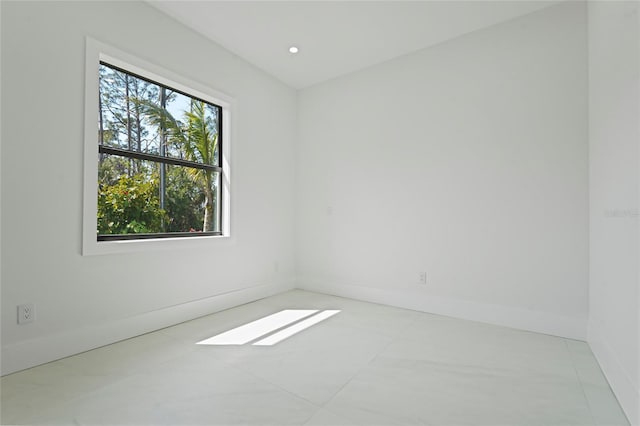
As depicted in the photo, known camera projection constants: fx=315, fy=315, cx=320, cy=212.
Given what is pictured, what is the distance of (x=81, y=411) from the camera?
1541 millimetres

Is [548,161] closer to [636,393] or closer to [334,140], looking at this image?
[636,393]

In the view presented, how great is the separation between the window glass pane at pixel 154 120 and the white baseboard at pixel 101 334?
140 centimetres

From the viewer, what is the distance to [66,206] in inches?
85.0

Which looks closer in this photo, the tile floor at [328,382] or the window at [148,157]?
the tile floor at [328,382]

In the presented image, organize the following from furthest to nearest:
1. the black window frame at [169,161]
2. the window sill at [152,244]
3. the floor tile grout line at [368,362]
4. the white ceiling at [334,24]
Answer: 1. the white ceiling at [334,24]
2. the black window frame at [169,161]
3. the window sill at [152,244]
4. the floor tile grout line at [368,362]

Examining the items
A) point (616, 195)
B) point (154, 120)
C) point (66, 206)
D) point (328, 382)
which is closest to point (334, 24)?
point (154, 120)

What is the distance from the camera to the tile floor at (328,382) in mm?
1512

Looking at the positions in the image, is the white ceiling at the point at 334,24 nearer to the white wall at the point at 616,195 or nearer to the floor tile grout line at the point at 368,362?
the white wall at the point at 616,195

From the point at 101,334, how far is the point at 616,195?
350cm

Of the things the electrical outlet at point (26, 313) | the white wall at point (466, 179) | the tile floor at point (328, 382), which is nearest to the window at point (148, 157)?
the electrical outlet at point (26, 313)

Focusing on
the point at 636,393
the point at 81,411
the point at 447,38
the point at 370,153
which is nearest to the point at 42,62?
the point at 81,411

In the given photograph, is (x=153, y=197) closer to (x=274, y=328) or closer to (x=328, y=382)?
(x=274, y=328)

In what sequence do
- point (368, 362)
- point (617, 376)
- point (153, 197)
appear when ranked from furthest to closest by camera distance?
point (153, 197) → point (368, 362) → point (617, 376)

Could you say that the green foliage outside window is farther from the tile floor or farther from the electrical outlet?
the tile floor
